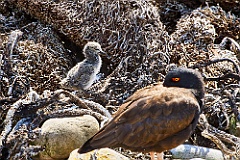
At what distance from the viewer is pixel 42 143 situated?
5781mm

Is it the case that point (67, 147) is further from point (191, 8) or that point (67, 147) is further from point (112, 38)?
point (191, 8)

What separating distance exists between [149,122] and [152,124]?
0.11ft

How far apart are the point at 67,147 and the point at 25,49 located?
2121 millimetres

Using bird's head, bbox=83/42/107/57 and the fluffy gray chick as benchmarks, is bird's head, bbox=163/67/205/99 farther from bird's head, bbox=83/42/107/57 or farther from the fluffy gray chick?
bird's head, bbox=83/42/107/57

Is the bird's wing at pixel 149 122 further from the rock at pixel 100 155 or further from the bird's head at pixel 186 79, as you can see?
the rock at pixel 100 155

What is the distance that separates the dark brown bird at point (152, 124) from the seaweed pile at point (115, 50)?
47.2 inches

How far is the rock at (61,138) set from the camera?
5.78 metres

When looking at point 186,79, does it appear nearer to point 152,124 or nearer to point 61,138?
point 152,124

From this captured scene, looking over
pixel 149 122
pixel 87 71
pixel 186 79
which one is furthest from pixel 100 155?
pixel 87 71

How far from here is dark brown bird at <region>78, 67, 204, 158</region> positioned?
4.85m

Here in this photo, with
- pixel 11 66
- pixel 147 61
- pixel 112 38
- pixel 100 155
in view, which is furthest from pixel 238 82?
pixel 11 66

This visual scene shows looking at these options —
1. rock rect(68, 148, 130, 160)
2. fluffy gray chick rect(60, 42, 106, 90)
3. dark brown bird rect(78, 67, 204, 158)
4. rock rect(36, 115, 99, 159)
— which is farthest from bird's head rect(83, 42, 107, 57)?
dark brown bird rect(78, 67, 204, 158)

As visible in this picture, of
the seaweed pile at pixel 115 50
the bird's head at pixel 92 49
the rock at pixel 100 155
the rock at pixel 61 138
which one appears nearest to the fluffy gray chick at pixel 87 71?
the bird's head at pixel 92 49

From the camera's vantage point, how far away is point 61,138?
19.0 feet
